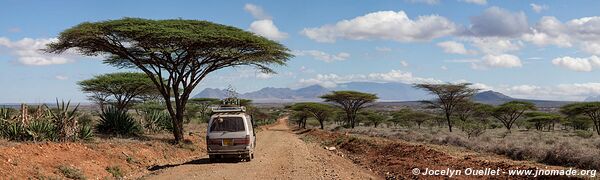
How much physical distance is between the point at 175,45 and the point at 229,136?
734 cm

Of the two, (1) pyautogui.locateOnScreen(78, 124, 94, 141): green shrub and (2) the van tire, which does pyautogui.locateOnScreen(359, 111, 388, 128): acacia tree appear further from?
(1) pyautogui.locateOnScreen(78, 124, 94, 141): green shrub

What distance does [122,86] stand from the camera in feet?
150

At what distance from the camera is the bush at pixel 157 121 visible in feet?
97.8

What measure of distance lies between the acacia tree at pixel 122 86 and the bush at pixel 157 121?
1286cm

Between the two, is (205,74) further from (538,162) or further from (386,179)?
(538,162)

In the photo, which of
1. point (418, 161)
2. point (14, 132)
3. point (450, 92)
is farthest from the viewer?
point (450, 92)

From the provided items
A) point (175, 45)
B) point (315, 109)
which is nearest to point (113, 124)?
point (175, 45)

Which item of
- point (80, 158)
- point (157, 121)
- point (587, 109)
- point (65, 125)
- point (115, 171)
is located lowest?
point (115, 171)

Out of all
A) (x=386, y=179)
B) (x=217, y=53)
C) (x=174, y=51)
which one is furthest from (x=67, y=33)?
(x=386, y=179)

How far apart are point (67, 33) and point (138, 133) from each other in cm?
708

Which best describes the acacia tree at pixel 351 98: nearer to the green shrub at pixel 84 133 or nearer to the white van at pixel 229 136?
the white van at pixel 229 136

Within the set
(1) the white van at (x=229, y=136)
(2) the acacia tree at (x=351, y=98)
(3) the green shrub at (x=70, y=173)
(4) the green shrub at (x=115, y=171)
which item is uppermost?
(2) the acacia tree at (x=351, y=98)

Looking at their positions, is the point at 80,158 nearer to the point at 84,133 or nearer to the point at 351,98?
the point at 84,133

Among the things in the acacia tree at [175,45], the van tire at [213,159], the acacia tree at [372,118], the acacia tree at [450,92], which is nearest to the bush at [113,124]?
the acacia tree at [175,45]
